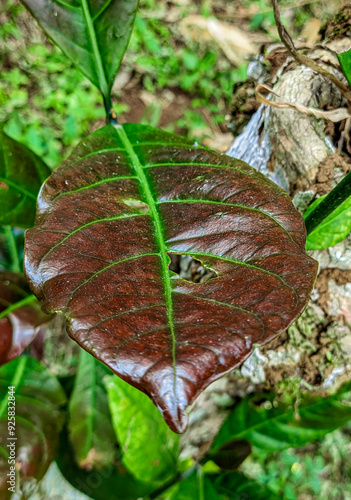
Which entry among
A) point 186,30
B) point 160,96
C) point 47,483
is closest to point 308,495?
point 47,483

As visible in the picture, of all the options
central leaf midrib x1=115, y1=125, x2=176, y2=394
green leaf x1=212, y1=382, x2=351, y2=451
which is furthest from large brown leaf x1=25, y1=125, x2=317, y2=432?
green leaf x1=212, y1=382, x2=351, y2=451

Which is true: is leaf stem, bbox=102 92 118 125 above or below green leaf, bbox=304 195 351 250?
below

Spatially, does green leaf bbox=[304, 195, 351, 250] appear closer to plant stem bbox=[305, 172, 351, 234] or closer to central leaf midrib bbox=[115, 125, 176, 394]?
plant stem bbox=[305, 172, 351, 234]

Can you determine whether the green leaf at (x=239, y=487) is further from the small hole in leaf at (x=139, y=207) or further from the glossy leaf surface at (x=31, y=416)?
the small hole in leaf at (x=139, y=207)

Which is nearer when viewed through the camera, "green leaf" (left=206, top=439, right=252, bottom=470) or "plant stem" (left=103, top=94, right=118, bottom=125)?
"plant stem" (left=103, top=94, right=118, bottom=125)

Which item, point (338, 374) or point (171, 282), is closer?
point (171, 282)

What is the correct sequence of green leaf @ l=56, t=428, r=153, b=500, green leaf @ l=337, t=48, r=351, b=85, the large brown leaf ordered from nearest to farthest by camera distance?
the large brown leaf < green leaf @ l=337, t=48, r=351, b=85 < green leaf @ l=56, t=428, r=153, b=500

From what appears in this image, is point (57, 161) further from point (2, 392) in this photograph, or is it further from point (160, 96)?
point (2, 392)
